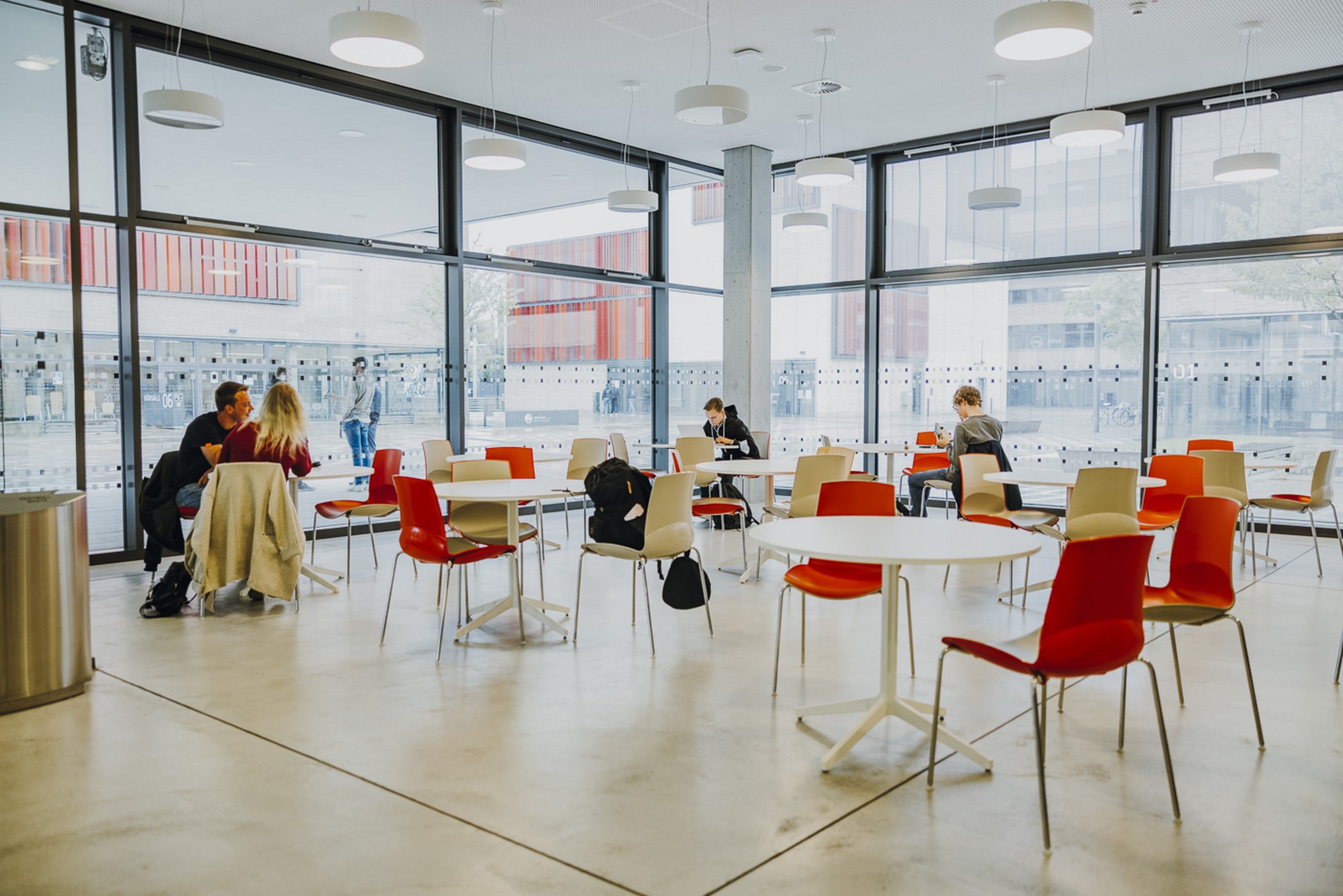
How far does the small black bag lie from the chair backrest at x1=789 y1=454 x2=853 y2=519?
1284mm

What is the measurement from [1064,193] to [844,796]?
28.8 feet

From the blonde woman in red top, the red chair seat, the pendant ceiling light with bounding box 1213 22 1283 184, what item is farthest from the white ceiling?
the red chair seat

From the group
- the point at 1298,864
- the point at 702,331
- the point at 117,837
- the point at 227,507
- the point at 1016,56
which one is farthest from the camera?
the point at 702,331

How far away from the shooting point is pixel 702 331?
1255 centimetres

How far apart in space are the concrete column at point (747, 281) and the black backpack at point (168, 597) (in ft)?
22.1

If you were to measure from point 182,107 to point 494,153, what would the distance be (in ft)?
7.10

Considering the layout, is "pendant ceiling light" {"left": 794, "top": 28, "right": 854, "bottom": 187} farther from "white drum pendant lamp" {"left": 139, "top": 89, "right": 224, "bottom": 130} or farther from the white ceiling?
"white drum pendant lamp" {"left": 139, "top": 89, "right": 224, "bottom": 130}

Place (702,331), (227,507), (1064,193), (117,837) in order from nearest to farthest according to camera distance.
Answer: (117,837), (227,507), (1064,193), (702,331)

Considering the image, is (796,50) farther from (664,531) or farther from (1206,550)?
(1206,550)

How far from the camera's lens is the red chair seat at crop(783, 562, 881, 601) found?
418 centimetres

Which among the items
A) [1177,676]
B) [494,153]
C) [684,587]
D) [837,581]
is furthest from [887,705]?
[494,153]

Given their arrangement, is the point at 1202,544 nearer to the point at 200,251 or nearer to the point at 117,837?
the point at 117,837

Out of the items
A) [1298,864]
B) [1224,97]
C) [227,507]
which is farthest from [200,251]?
[1224,97]

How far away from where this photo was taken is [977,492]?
6.78m
